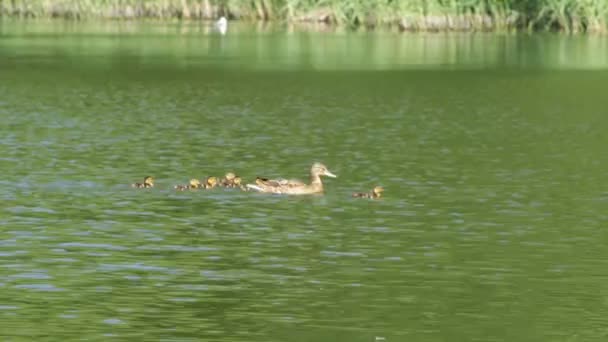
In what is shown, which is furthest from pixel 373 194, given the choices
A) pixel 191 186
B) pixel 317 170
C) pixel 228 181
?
pixel 191 186

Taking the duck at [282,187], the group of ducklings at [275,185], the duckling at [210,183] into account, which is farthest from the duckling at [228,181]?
the duck at [282,187]

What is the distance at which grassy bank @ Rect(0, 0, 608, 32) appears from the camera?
6519cm

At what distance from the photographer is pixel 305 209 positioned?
23438 millimetres

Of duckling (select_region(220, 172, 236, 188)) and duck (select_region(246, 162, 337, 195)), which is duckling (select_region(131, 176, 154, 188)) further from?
duck (select_region(246, 162, 337, 195))

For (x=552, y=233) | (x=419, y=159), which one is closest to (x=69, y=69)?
(x=419, y=159)

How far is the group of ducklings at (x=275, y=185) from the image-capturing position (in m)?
24.2

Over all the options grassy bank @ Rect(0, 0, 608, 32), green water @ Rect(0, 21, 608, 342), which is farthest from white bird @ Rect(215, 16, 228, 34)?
green water @ Rect(0, 21, 608, 342)

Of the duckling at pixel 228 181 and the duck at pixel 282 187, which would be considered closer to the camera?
the duck at pixel 282 187

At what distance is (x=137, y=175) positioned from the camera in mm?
26547

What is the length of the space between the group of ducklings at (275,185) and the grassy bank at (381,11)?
4010cm

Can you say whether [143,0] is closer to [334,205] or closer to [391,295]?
[334,205]

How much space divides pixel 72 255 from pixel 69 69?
102 ft

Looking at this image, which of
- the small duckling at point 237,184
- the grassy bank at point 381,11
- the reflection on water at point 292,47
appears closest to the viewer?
the small duckling at point 237,184

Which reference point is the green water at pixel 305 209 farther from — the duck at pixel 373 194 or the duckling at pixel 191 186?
the duckling at pixel 191 186
